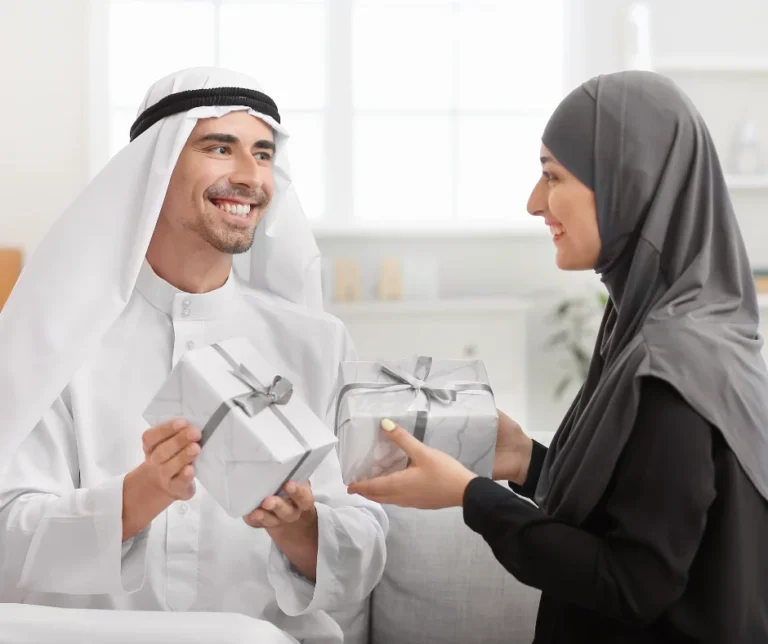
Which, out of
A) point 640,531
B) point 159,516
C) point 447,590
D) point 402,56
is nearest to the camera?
point 640,531

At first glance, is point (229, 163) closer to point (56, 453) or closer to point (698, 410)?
point (56, 453)

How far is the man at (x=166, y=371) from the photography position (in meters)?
1.54

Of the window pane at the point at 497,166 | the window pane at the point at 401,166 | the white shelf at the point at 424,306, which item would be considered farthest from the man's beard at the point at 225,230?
the window pane at the point at 497,166

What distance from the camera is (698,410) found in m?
1.13

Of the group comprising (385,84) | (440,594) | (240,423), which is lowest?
(440,594)

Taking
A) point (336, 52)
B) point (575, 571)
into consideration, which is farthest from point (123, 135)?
point (575, 571)

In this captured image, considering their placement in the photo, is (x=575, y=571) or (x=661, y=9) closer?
(x=575, y=571)

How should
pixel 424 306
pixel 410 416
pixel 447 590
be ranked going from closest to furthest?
pixel 410 416 → pixel 447 590 → pixel 424 306

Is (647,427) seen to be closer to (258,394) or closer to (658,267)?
(658,267)

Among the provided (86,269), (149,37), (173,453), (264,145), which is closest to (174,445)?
(173,453)

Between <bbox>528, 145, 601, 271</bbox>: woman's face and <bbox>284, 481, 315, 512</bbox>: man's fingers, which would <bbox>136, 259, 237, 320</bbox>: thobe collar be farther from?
<bbox>528, 145, 601, 271</bbox>: woman's face

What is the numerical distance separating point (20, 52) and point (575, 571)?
4293 mm

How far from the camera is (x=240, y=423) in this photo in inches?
48.9

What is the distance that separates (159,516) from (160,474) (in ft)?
1.19
